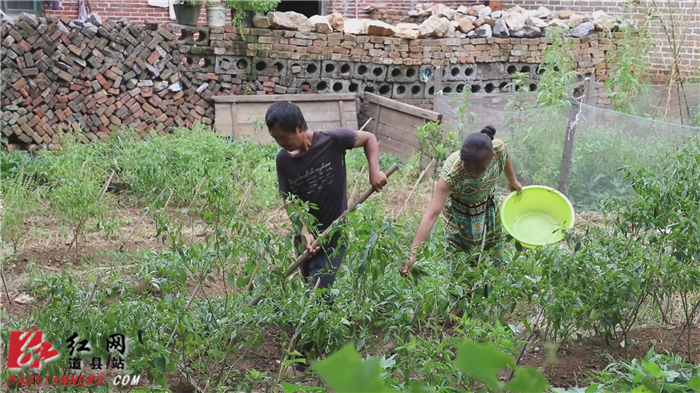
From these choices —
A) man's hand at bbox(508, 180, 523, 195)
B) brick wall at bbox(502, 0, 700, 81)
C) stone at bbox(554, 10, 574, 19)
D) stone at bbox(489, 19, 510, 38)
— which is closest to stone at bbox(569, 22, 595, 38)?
stone at bbox(554, 10, 574, 19)

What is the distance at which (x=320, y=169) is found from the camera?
4.43 m

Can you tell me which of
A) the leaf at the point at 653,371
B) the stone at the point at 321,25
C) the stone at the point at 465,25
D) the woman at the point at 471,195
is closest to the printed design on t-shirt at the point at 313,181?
the woman at the point at 471,195

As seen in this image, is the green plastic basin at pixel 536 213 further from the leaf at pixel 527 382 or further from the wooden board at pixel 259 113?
the leaf at pixel 527 382

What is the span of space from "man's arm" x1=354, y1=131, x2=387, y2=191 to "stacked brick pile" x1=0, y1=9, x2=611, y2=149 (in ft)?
18.6

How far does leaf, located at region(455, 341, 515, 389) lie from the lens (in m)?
0.70

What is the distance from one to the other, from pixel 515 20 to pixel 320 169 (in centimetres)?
792

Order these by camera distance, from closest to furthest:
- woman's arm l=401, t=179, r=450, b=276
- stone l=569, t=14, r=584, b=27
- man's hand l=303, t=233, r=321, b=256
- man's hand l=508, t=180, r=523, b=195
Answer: man's hand l=303, t=233, r=321, b=256, woman's arm l=401, t=179, r=450, b=276, man's hand l=508, t=180, r=523, b=195, stone l=569, t=14, r=584, b=27

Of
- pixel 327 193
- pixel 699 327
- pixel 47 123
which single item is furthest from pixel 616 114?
pixel 47 123

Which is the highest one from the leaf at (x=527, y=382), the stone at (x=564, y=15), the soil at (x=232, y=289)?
the stone at (x=564, y=15)

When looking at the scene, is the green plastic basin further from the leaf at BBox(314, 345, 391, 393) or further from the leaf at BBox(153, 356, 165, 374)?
the leaf at BBox(314, 345, 391, 393)

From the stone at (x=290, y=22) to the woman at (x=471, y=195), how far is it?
19.5 feet

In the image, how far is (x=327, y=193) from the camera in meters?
4.49

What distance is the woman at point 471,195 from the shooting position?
432 cm

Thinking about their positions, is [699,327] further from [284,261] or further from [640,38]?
[640,38]
